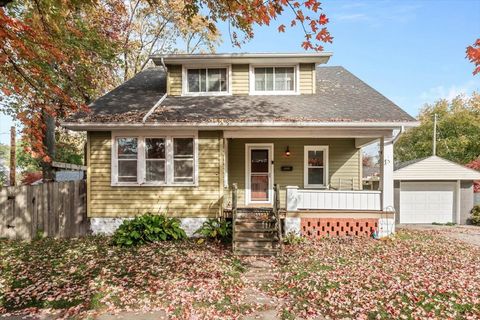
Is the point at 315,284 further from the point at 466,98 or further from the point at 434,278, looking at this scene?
the point at 466,98

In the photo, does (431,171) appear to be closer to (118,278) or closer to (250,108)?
(250,108)

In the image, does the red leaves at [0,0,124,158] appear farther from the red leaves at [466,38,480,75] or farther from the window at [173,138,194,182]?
the red leaves at [466,38,480,75]

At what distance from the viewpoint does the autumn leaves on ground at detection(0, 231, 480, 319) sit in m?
4.70

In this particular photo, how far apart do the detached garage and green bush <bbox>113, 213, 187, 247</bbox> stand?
10760 millimetres

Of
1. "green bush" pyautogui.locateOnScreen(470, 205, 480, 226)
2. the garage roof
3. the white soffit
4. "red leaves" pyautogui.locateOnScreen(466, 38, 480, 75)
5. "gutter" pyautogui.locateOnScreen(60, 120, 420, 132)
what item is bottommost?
"green bush" pyautogui.locateOnScreen(470, 205, 480, 226)

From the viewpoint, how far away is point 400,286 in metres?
5.42

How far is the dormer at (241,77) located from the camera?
10.9m

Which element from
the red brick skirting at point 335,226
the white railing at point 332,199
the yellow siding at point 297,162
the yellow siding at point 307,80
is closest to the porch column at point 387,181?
the white railing at point 332,199

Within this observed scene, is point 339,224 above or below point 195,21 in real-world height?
below

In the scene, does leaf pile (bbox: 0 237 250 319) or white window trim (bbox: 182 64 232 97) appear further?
white window trim (bbox: 182 64 232 97)

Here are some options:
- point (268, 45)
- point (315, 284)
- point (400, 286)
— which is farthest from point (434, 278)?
point (268, 45)

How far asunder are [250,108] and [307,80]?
2842 millimetres

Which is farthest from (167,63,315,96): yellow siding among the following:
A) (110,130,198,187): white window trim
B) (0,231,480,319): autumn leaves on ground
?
(0,231,480,319): autumn leaves on ground

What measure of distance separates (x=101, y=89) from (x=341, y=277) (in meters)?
18.2
